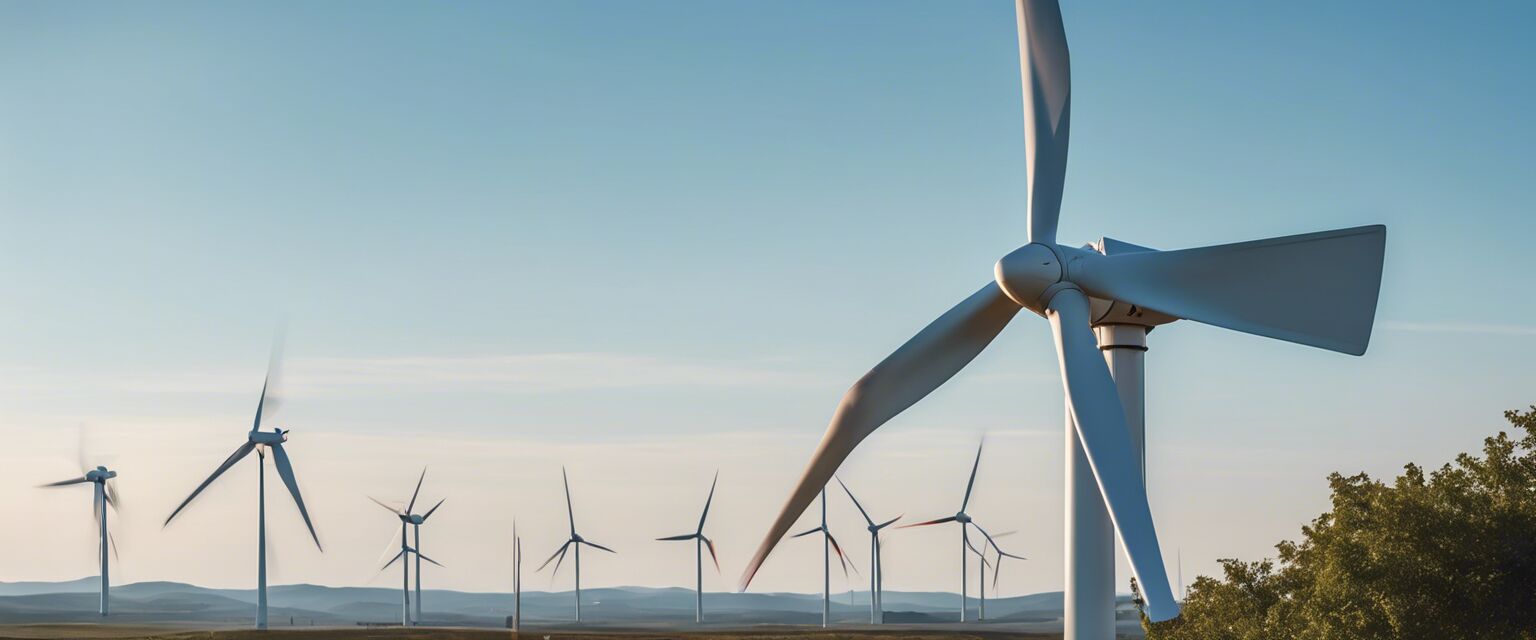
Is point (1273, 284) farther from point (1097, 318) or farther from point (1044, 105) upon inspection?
point (1044, 105)

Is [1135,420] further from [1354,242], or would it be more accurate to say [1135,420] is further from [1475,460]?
[1475,460]

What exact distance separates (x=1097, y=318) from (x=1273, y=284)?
4.67 metres

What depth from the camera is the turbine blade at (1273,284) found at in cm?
2650

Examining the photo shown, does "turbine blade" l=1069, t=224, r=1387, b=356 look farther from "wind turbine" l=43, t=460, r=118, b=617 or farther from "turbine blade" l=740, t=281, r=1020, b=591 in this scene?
"wind turbine" l=43, t=460, r=118, b=617

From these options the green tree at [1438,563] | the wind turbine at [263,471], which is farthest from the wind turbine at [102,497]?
the green tree at [1438,563]

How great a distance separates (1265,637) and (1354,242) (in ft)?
89.2

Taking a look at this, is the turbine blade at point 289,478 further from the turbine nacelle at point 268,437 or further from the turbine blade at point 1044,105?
the turbine blade at point 1044,105

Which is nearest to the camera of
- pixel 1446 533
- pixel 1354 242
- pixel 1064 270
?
Result: pixel 1354 242

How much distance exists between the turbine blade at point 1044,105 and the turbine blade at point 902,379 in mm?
1889

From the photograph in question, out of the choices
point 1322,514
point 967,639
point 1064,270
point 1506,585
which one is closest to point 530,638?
point 967,639

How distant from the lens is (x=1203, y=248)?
95.0ft

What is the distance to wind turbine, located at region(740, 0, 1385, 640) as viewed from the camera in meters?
26.6

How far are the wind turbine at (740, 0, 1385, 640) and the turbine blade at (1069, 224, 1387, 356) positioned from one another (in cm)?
2

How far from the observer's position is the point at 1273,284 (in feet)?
91.0
